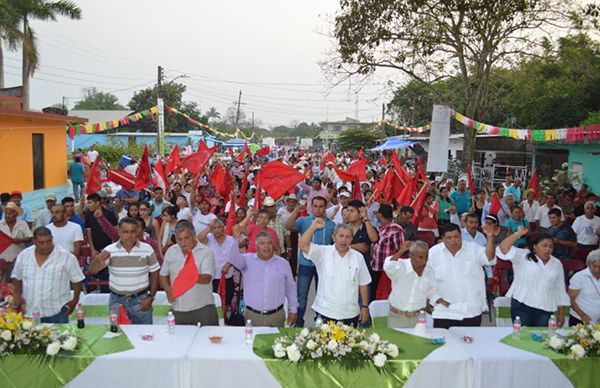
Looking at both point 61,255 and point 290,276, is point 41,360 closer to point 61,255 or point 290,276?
point 61,255

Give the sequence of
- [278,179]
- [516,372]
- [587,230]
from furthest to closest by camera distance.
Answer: [587,230], [278,179], [516,372]

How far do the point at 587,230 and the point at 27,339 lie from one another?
803 centimetres

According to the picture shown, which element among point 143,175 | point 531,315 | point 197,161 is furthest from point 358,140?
point 531,315

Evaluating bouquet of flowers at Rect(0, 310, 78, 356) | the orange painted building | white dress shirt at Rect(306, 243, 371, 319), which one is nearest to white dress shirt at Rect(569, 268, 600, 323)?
white dress shirt at Rect(306, 243, 371, 319)

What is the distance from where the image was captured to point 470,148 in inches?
711

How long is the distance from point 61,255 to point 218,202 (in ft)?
16.9

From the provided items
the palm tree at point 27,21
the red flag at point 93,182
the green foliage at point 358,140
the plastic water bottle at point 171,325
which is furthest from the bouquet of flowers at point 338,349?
the green foliage at point 358,140

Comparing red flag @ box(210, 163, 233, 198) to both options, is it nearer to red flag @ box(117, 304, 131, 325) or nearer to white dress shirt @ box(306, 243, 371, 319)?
red flag @ box(117, 304, 131, 325)

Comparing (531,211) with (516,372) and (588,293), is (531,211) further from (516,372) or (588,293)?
(516,372)

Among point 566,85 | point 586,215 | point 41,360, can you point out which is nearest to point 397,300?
point 41,360

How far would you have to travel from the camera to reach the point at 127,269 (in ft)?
17.3

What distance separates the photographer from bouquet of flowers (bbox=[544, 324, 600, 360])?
4.13m

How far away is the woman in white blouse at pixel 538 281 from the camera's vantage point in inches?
203

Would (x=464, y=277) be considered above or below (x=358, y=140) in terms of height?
below
